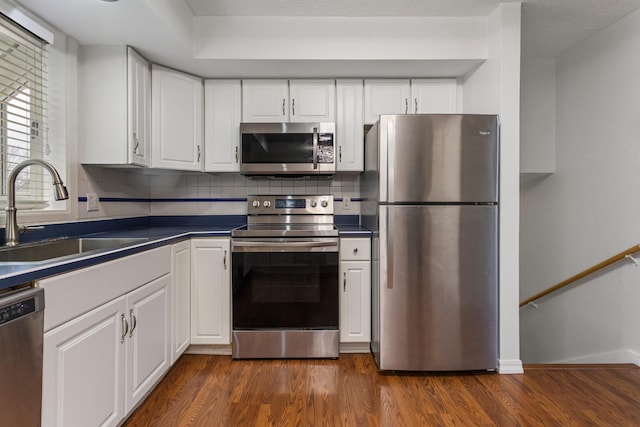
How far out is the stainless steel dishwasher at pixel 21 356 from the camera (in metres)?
0.92

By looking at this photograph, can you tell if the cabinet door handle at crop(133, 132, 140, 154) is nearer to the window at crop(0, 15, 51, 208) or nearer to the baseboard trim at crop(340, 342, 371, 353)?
the window at crop(0, 15, 51, 208)

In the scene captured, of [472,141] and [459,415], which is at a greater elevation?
[472,141]

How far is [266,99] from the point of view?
264cm

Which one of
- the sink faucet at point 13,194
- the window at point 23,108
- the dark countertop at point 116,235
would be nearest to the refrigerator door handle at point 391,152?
the dark countertop at point 116,235

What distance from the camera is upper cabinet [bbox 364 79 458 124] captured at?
104 inches

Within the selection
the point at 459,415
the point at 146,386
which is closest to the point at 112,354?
the point at 146,386

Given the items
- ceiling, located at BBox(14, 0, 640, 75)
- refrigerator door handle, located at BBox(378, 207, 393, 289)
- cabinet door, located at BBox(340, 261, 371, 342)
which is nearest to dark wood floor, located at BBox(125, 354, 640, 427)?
cabinet door, located at BBox(340, 261, 371, 342)

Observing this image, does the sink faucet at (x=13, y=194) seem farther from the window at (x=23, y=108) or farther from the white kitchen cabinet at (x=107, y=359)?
the white kitchen cabinet at (x=107, y=359)

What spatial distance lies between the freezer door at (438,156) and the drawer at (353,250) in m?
0.43

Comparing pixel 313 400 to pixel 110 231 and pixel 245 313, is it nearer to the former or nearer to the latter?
pixel 245 313

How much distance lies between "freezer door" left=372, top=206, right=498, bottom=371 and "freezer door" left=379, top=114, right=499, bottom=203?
108mm

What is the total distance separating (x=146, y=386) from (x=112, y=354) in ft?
1.35

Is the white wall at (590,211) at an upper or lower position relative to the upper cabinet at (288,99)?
lower

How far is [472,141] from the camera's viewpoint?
6.89 ft
